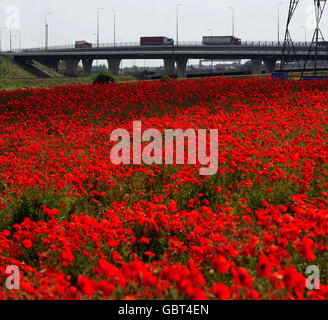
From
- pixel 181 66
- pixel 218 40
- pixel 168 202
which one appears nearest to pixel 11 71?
pixel 181 66

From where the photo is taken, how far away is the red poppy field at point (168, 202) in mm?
3699

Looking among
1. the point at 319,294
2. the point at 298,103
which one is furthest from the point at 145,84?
the point at 319,294

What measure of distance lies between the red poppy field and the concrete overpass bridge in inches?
2625

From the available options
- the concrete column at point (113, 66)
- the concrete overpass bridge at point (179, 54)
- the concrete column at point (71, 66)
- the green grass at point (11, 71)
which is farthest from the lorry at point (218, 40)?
the green grass at point (11, 71)

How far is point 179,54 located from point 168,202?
82.7 metres

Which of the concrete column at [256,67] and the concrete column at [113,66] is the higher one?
the concrete column at [113,66]

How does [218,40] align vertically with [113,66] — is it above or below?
above

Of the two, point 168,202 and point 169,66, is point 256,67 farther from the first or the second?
point 168,202

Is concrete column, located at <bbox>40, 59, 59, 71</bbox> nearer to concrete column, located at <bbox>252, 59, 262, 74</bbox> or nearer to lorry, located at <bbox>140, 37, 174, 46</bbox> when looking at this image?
lorry, located at <bbox>140, 37, 174, 46</bbox>

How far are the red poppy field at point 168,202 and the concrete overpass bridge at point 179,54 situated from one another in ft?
219

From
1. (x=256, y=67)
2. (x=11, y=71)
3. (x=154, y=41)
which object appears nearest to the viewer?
(x=11, y=71)

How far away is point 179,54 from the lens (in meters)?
86.9

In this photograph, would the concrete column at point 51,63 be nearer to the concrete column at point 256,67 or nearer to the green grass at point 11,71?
the green grass at point 11,71

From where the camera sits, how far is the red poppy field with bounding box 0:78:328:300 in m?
3.70
